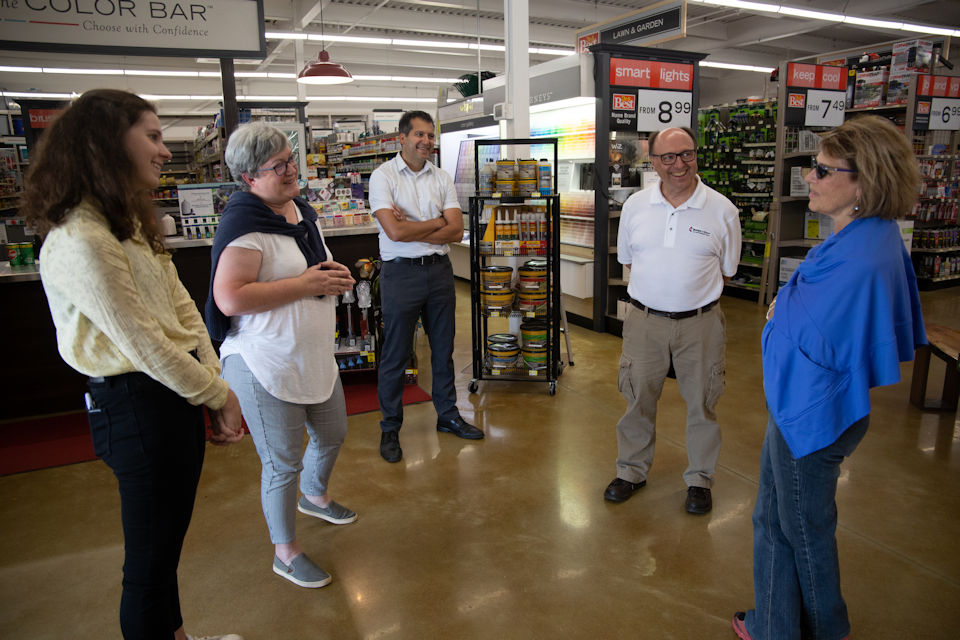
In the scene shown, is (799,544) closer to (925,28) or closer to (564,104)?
(564,104)

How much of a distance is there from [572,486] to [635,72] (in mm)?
4010

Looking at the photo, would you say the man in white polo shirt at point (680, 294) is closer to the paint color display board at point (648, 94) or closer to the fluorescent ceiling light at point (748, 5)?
the paint color display board at point (648, 94)

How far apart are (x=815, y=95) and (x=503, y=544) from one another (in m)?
6.68

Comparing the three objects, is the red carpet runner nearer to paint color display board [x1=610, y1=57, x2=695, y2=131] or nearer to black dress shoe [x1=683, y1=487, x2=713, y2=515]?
black dress shoe [x1=683, y1=487, x2=713, y2=515]

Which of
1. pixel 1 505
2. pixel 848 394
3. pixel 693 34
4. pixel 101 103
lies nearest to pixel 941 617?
pixel 848 394

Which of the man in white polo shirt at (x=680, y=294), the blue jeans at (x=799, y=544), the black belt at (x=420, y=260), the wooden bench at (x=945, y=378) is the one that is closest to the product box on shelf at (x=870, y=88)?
the wooden bench at (x=945, y=378)

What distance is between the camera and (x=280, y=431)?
7.14 feet

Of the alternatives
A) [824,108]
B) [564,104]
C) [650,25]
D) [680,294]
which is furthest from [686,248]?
[824,108]

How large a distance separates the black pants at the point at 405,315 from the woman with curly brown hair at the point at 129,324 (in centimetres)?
174

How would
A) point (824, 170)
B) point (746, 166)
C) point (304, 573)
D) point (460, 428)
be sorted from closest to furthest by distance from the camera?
point (824, 170) → point (304, 573) → point (460, 428) → point (746, 166)

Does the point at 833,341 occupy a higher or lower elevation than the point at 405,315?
higher

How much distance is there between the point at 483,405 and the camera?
14.3 ft

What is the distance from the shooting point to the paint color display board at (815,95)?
→ 692 cm

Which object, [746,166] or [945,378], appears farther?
[746,166]
